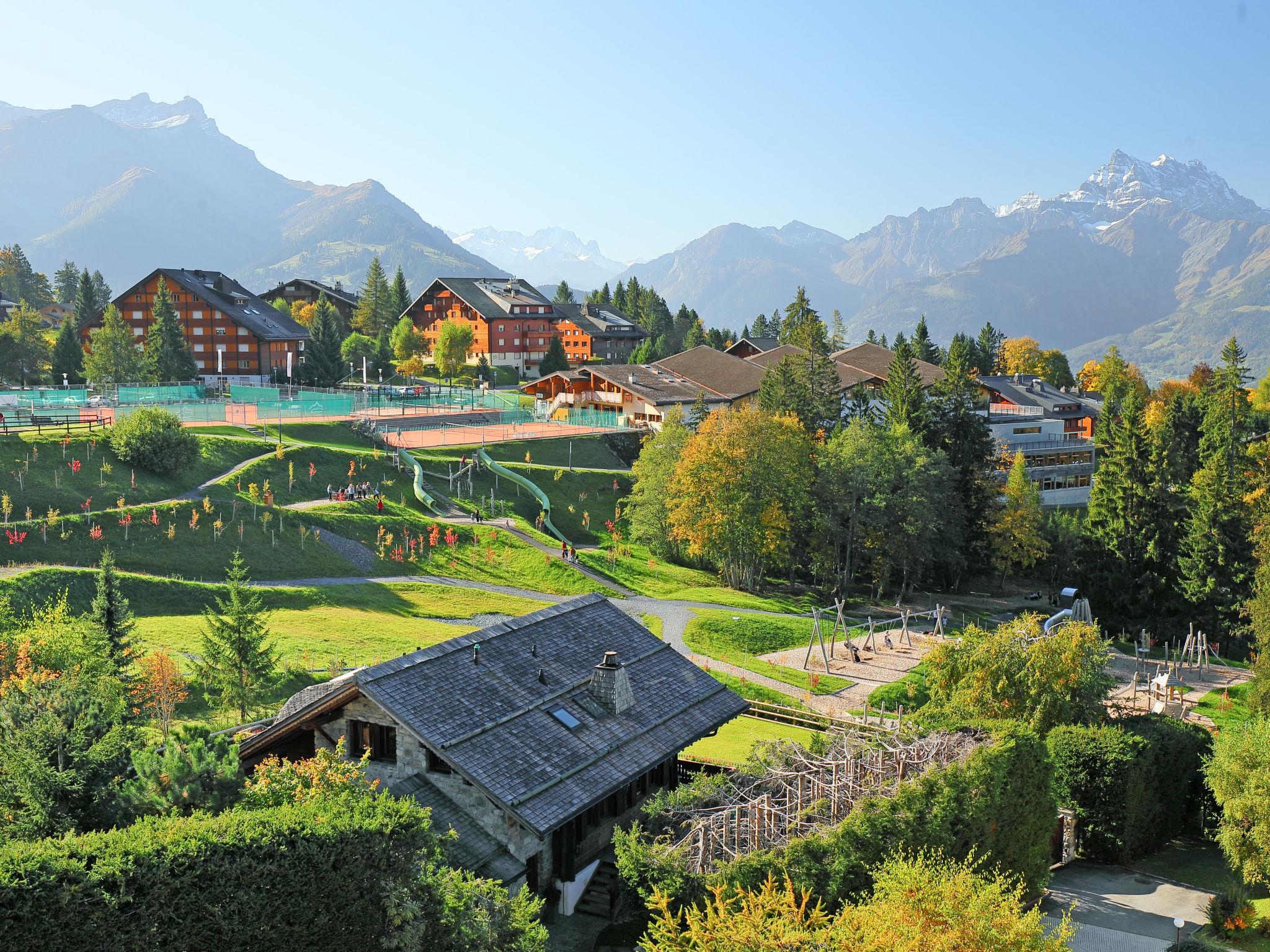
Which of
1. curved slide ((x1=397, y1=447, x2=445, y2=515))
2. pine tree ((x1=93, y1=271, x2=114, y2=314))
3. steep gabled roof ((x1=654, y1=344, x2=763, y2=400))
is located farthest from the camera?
pine tree ((x1=93, y1=271, x2=114, y2=314))

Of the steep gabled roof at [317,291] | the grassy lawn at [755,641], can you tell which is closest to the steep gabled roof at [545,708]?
the grassy lawn at [755,641]

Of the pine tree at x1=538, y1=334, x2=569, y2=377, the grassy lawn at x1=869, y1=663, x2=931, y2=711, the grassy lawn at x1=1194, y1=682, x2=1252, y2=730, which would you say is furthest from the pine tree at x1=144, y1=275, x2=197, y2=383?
the grassy lawn at x1=1194, y1=682, x2=1252, y2=730

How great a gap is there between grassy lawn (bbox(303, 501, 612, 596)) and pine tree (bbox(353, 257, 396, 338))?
79019 millimetres

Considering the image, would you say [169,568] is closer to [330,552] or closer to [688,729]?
[330,552]

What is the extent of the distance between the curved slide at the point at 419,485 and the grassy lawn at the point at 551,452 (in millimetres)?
2214

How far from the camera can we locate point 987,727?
98.8ft

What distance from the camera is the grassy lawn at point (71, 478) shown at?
56531mm

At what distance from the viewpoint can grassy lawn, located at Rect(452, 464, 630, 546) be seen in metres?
74.1

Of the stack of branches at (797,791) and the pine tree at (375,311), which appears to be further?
the pine tree at (375,311)

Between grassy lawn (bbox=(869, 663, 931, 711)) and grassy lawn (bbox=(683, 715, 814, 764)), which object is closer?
grassy lawn (bbox=(683, 715, 814, 764))

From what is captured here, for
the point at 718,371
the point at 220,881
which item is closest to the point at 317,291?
the point at 718,371

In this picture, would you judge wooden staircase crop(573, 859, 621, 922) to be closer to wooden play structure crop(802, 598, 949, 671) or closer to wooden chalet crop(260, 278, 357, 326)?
wooden play structure crop(802, 598, 949, 671)

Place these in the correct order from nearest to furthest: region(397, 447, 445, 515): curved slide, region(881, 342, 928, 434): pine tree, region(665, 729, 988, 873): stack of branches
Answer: region(665, 729, 988, 873): stack of branches → region(397, 447, 445, 515): curved slide → region(881, 342, 928, 434): pine tree

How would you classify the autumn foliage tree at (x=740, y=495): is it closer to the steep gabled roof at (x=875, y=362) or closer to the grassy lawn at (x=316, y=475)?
the grassy lawn at (x=316, y=475)
